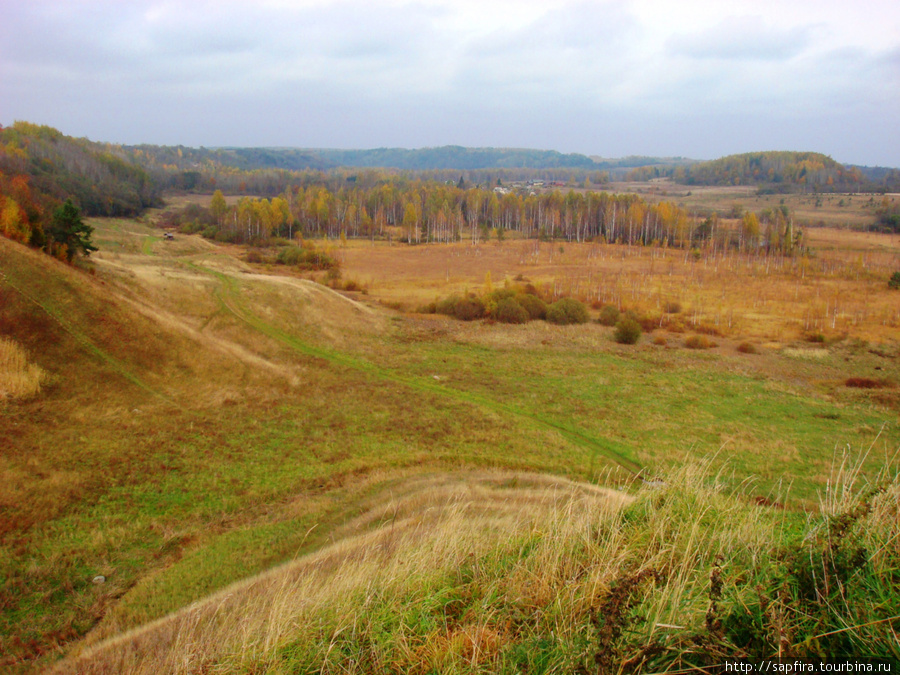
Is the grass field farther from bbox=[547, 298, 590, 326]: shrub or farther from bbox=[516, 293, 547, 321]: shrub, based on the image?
bbox=[516, 293, 547, 321]: shrub

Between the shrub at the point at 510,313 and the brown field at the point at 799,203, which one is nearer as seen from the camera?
the shrub at the point at 510,313

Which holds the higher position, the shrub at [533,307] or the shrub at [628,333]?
the shrub at [533,307]

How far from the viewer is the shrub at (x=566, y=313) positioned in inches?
1810

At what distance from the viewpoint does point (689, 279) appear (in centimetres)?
6862

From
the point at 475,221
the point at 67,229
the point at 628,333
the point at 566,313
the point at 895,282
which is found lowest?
the point at 628,333

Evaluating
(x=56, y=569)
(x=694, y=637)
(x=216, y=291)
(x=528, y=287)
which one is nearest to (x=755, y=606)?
(x=694, y=637)

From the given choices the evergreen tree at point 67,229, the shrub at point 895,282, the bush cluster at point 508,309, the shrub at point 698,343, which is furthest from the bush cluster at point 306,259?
the shrub at point 895,282

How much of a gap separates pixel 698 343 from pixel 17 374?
4048 cm

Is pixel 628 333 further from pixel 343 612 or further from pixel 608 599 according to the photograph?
pixel 608 599

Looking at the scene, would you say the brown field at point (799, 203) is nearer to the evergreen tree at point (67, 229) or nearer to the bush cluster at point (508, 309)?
the bush cluster at point (508, 309)

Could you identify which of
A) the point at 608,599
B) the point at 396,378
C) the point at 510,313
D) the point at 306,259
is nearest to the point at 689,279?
the point at 510,313

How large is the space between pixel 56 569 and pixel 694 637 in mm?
13025

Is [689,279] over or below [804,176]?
below

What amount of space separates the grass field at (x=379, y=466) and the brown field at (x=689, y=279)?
1815mm
